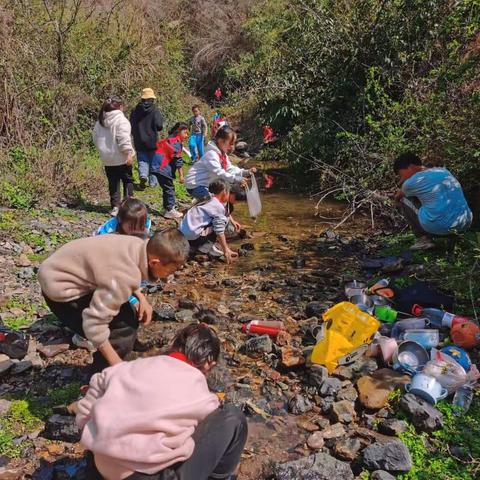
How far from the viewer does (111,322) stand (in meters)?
2.94

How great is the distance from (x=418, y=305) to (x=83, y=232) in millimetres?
4184

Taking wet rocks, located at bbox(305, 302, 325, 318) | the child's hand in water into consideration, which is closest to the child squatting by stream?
the child's hand in water

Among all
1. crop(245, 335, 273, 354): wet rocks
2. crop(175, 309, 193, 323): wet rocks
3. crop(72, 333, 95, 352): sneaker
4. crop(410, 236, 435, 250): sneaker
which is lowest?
crop(245, 335, 273, 354): wet rocks

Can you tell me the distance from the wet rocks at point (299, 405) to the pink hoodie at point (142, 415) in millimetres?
1294

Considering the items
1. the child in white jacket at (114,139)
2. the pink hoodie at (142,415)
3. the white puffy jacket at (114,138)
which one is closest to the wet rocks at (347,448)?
the pink hoodie at (142,415)

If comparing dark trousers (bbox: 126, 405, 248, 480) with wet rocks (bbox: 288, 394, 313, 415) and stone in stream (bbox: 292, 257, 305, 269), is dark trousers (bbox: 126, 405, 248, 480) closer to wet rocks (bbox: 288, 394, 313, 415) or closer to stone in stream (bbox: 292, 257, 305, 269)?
wet rocks (bbox: 288, 394, 313, 415)

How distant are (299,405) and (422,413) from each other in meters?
0.76

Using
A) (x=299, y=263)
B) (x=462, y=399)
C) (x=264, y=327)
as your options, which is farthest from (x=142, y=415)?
(x=299, y=263)

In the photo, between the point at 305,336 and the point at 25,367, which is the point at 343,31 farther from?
the point at 25,367

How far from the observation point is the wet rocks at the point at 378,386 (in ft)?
10.4

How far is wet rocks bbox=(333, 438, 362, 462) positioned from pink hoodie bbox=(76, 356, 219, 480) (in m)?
1.08

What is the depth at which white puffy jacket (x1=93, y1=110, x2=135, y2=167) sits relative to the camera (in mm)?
6562

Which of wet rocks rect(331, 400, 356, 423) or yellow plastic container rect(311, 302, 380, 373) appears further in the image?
yellow plastic container rect(311, 302, 380, 373)

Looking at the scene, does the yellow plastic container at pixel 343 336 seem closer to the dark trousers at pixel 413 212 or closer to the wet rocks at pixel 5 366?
the dark trousers at pixel 413 212
